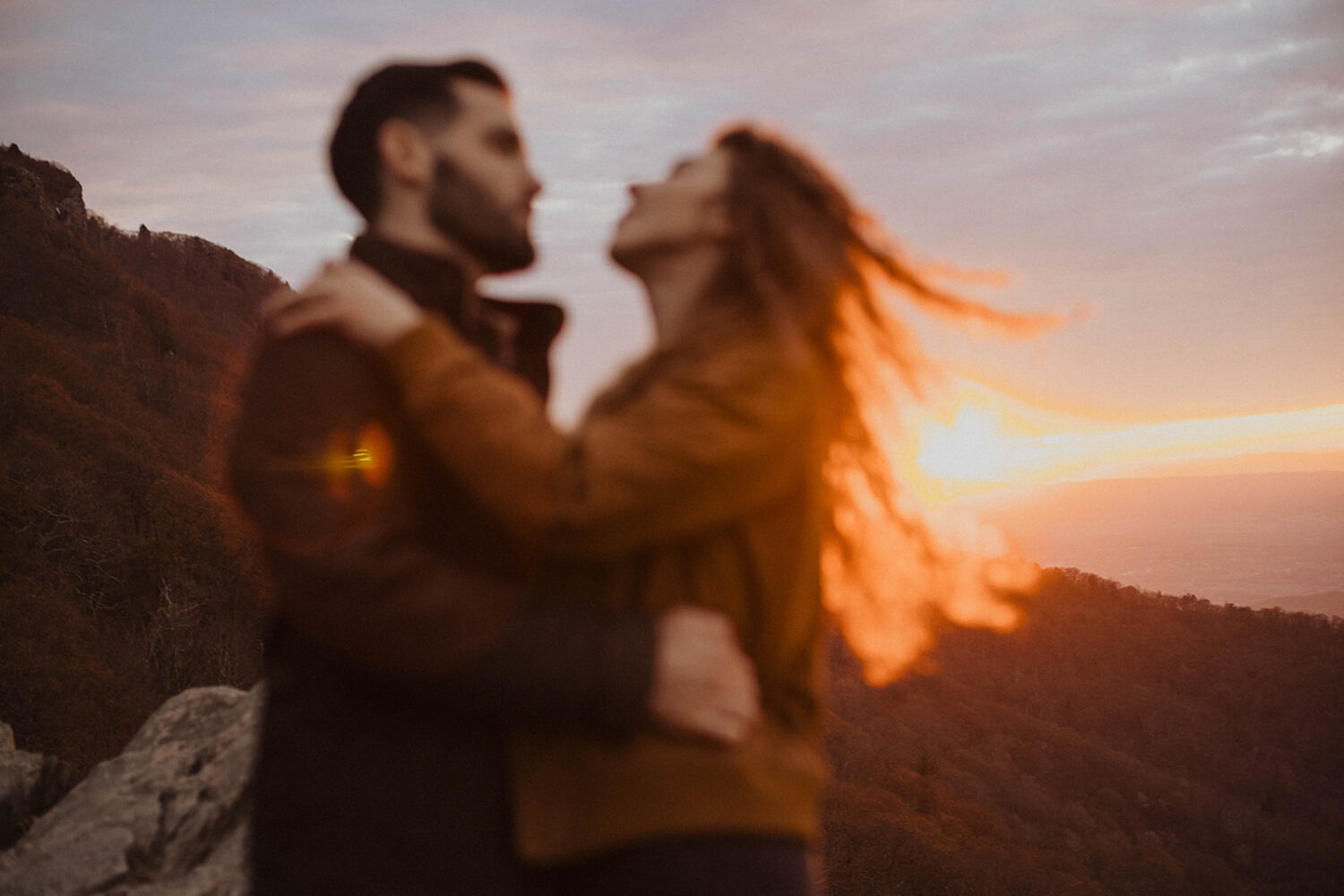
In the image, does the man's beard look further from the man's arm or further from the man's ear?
the man's arm

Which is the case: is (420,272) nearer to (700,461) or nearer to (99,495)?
(700,461)

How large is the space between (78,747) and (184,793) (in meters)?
21.5

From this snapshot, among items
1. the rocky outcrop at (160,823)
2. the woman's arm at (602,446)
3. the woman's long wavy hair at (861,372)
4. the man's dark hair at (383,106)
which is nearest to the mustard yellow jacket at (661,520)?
the woman's arm at (602,446)

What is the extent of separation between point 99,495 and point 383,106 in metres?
32.8

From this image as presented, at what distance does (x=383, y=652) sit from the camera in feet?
4.49

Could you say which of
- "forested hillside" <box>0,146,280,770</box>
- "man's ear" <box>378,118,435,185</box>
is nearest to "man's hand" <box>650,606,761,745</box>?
"man's ear" <box>378,118,435,185</box>

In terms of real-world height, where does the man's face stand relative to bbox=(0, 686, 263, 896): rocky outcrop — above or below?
above

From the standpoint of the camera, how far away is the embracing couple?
1390 millimetres

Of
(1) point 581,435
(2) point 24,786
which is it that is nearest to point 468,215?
(1) point 581,435

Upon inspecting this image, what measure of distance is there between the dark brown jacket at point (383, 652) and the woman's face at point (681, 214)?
605 mm

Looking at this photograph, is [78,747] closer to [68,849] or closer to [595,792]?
[68,849]

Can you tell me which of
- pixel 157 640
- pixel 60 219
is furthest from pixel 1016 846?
pixel 60 219

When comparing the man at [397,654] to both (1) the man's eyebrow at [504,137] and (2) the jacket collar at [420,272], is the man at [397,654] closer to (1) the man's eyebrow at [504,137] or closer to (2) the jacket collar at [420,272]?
(2) the jacket collar at [420,272]

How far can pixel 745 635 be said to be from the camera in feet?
5.19
